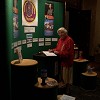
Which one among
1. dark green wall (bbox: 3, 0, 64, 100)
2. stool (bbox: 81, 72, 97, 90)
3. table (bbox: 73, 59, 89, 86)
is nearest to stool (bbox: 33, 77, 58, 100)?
dark green wall (bbox: 3, 0, 64, 100)

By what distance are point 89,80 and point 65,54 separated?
40.8 inches

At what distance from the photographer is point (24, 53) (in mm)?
3789

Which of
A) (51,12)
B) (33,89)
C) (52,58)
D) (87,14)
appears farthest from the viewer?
(87,14)

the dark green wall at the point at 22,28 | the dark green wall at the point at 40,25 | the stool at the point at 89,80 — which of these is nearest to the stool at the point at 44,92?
the dark green wall at the point at 22,28

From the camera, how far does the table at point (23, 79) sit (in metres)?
2.53

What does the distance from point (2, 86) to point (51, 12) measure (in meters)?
2.36

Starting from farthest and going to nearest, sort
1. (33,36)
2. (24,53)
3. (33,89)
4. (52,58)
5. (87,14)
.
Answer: (87,14), (33,36), (24,53), (52,58), (33,89)

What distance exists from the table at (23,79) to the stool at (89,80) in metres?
2.15

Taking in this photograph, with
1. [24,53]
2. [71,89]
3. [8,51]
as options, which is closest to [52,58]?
[24,53]

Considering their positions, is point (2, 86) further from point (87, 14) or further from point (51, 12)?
point (87, 14)

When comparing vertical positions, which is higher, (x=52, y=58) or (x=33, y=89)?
(x=52, y=58)

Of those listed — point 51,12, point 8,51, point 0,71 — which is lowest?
point 0,71

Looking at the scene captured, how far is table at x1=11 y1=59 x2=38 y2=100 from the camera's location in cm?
253

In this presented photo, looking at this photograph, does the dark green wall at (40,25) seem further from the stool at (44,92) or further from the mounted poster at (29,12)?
the stool at (44,92)
